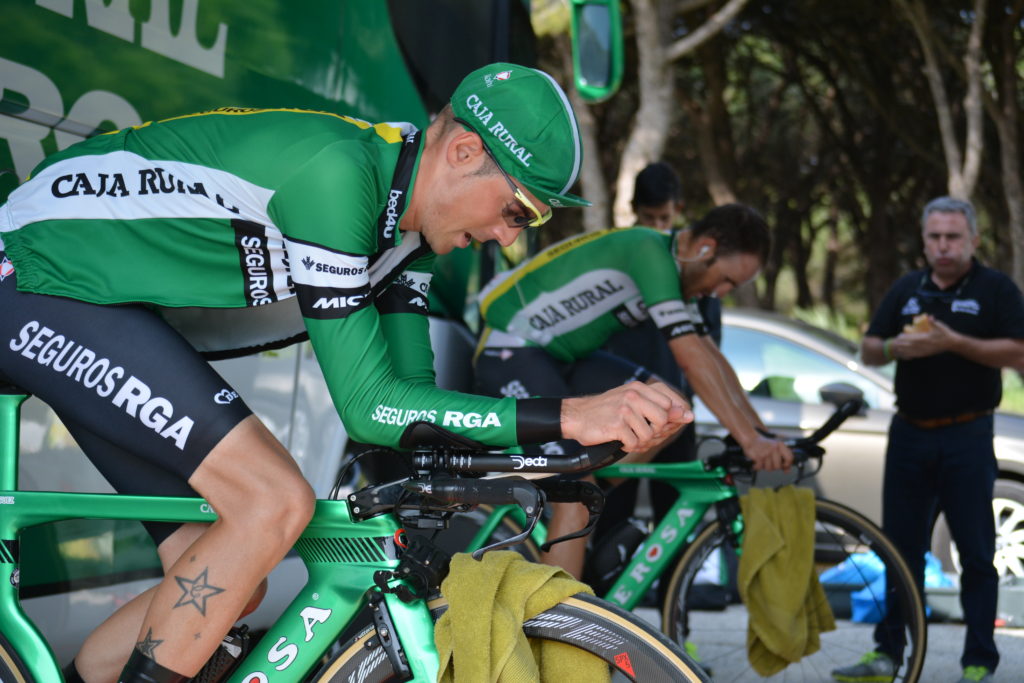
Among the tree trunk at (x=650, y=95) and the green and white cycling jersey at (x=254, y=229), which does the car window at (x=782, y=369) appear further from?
the green and white cycling jersey at (x=254, y=229)

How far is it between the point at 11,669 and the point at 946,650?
451 centimetres

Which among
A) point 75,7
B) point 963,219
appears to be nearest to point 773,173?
point 963,219

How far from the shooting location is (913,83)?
61.1 feet

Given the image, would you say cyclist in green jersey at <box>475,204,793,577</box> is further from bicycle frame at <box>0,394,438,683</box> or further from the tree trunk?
the tree trunk

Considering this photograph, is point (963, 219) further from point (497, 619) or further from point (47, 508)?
point (47, 508)

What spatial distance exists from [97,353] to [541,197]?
0.98 meters

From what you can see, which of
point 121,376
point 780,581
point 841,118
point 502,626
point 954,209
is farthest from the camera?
point 841,118

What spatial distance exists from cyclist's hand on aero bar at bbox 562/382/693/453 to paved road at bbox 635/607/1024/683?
3069 millimetres

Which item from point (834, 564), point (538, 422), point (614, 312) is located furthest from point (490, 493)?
point (834, 564)

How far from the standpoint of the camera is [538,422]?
228 cm

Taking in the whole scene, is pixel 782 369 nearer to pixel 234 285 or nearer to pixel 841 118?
pixel 234 285

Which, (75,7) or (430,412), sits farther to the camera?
(75,7)

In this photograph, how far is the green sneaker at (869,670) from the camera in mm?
4660

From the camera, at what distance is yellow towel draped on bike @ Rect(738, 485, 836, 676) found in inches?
168
